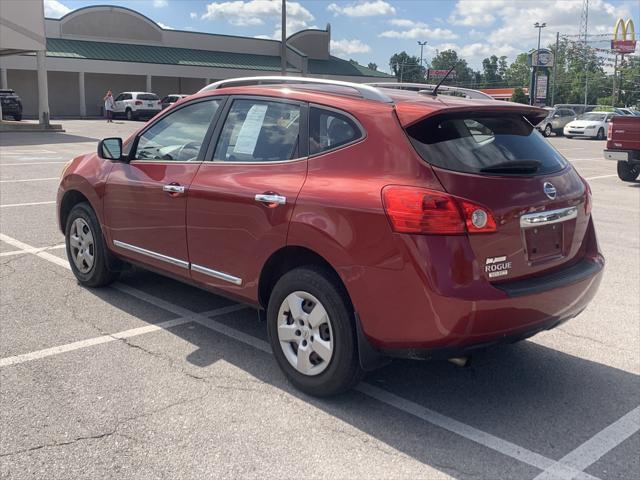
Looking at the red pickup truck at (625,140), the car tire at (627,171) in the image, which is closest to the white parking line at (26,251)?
the red pickup truck at (625,140)

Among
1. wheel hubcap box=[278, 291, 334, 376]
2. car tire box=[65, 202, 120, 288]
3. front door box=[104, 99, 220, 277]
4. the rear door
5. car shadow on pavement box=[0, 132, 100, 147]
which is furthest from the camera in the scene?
car shadow on pavement box=[0, 132, 100, 147]

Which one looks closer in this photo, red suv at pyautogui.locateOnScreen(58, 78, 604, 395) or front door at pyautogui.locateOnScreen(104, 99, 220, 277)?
red suv at pyautogui.locateOnScreen(58, 78, 604, 395)

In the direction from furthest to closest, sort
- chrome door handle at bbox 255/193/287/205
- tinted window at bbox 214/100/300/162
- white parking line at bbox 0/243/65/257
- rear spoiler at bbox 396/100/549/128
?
white parking line at bbox 0/243/65/257
tinted window at bbox 214/100/300/162
chrome door handle at bbox 255/193/287/205
rear spoiler at bbox 396/100/549/128

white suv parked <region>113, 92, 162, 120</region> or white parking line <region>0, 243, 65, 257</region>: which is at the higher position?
white suv parked <region>113, 92, 162, 120</region>

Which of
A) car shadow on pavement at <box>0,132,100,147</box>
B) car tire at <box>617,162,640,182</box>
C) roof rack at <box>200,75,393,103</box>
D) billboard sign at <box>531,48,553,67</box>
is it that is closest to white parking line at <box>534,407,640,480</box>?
roof rack at <box>200,75,393,103</box>

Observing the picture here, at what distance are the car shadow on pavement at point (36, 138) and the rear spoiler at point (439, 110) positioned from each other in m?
20.8

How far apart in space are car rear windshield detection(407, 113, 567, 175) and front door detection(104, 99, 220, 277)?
1.76 meters

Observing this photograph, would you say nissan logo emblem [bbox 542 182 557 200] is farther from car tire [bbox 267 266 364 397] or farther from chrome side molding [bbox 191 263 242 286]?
chrome side molding [bbox 191 263 242 286]

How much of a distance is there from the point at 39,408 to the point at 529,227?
291cm

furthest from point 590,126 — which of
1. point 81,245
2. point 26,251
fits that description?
point 81,245

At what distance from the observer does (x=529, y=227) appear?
3.62m

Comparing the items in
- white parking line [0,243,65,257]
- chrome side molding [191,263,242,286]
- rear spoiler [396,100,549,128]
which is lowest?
white parking line [0,243,65,257]

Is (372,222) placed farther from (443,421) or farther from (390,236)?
(443,421)

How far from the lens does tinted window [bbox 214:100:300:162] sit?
4.11 meters
